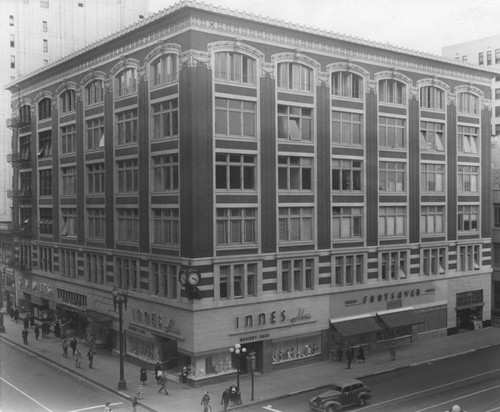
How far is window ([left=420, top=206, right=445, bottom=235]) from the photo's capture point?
5609 cm

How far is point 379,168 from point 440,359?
52.1ft

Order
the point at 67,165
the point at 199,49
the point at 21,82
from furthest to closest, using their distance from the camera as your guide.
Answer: the point at 21,82 < the point at 67,165 < the point at 199,49

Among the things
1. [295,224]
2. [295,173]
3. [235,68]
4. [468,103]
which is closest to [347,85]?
[295,173]

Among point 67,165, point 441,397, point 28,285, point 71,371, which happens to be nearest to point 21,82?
point 67,165

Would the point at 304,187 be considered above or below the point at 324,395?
above

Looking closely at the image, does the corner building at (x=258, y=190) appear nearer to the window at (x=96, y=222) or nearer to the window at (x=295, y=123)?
the window at (x=295, y=123)

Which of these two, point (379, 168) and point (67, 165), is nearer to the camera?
point (379, 168)

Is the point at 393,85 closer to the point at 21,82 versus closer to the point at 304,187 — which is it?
the point at 304,187

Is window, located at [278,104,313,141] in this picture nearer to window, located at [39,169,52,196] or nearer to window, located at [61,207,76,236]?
window, located at [61,207,76,236]

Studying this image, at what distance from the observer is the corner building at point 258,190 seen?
43.2 metres

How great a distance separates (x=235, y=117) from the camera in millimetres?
44031

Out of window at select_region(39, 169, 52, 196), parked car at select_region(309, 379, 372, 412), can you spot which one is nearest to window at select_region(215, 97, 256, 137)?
parked car at select_region(309, 379, 372, 412)

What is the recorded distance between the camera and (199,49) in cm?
4219

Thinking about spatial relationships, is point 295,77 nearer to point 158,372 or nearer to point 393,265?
point 393,265
